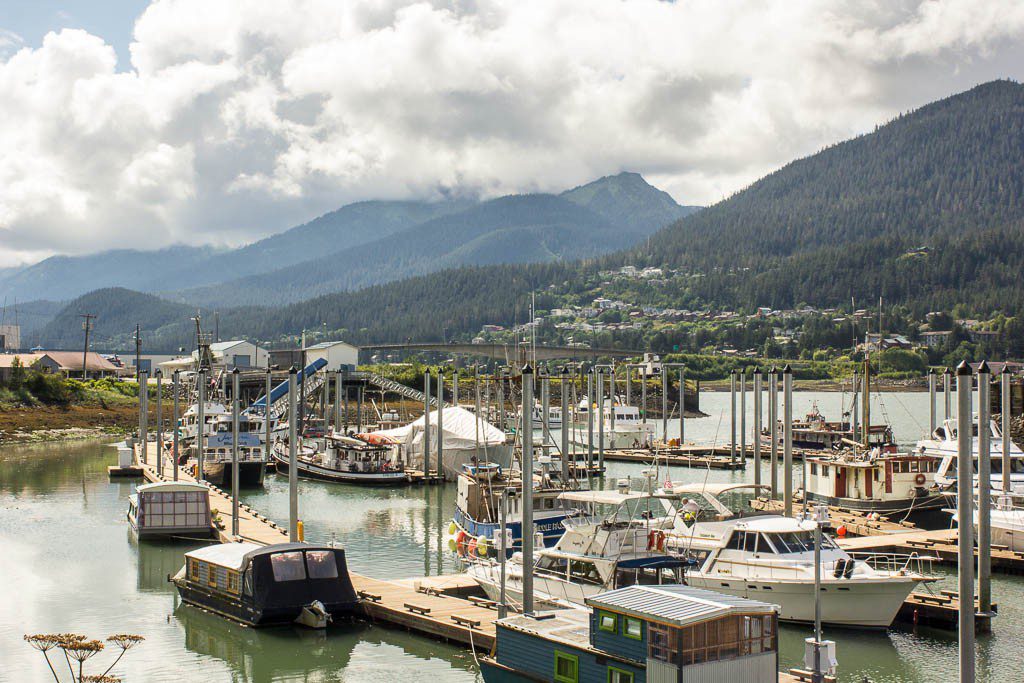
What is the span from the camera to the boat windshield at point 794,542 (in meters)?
27.0

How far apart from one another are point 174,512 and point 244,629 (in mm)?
13601

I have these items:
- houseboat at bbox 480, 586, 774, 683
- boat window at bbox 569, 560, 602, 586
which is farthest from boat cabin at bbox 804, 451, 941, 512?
houseboat at bbox 480, 586, 774, 683

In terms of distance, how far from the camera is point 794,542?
27.2m

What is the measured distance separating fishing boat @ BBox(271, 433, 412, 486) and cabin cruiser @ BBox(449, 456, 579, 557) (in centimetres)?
1820

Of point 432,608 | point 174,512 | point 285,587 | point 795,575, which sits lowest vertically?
point 432,608

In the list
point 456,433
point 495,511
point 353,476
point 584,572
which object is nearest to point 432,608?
point 584,572

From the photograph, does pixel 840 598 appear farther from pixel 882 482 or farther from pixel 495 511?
pixel 882 482

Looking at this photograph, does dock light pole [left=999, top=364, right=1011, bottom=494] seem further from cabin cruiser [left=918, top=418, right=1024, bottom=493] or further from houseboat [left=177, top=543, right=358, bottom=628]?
houseboat [left=177, top=543, right=358, bottom=628]

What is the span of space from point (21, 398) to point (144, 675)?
86802 mm

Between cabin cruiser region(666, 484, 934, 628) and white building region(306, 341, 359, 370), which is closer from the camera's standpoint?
cabin cruiser region(666, 484, 934, 628)

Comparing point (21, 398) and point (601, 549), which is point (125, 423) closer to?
point (21, 398)

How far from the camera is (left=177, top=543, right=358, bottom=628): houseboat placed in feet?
86.3

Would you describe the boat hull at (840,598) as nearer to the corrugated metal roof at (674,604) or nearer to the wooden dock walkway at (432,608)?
the wooden dock walkway at (432,608)

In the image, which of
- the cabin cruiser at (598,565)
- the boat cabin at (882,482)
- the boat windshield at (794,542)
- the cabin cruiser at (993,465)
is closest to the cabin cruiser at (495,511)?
the cabin cruiser at (598,565)
